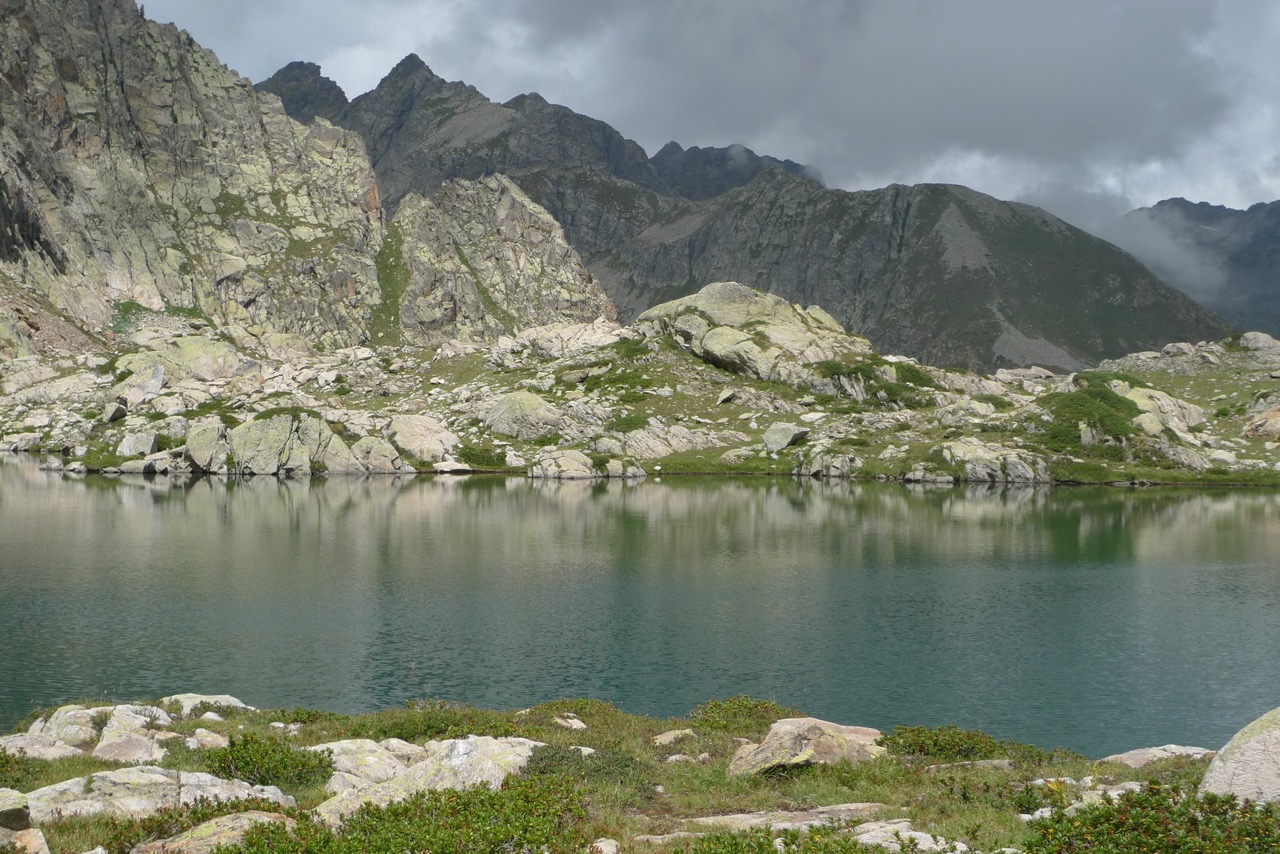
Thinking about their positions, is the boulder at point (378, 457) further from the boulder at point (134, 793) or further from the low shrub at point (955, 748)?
the boulder at point (134, 793)

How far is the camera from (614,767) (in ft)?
80.2

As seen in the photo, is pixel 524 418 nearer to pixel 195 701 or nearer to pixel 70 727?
pixel 195 701

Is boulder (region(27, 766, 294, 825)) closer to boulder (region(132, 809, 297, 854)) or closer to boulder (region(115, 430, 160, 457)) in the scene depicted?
boulder (region(132, 809, 297, 854))

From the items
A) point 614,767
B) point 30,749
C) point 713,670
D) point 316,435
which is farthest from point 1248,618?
point 316,435

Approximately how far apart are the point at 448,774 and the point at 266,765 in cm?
528

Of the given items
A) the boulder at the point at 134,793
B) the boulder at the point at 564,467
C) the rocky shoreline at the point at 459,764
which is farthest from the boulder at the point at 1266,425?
the boulder at the point at 134,793

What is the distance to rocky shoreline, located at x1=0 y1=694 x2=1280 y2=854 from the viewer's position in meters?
17.1

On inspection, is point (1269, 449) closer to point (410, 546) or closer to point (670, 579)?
point (670, 579)

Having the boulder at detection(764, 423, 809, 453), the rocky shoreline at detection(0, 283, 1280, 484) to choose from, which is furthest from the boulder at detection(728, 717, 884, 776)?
the boulder at detection(764, 423, 809, 453)

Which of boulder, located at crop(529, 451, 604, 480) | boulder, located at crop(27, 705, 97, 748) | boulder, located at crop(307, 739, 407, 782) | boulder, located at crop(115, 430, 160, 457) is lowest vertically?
boulder, located at crop(27, 705, 97, 748)

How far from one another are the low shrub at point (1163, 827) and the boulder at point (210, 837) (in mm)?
13864

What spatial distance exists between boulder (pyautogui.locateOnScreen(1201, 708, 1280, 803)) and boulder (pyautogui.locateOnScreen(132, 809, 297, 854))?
59.9ft

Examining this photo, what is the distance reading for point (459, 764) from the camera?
2103 cm

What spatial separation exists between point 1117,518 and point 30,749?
124 m
